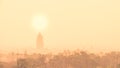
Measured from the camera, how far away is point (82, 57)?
34656 millimetres

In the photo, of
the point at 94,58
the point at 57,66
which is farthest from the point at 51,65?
the point at 94,58

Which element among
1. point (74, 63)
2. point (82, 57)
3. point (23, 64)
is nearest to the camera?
point (23, 64)

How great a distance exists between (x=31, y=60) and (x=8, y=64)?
2.19 m

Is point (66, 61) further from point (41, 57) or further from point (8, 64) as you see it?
point (8, 64)

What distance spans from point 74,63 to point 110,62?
11.6 feet

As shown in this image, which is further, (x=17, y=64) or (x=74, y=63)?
(x=74, y=63)

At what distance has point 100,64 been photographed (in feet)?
108

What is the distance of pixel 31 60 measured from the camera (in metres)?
31.8

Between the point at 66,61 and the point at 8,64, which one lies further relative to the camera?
the point at 66,61

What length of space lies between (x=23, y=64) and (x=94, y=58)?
25.7ft

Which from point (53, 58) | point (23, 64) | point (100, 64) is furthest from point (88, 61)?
point (23, 64)

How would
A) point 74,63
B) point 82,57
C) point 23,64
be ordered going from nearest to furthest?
point 23,64 → point 74,63 → point 82,57

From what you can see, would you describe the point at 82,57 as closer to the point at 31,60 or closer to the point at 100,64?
the point at 100,64

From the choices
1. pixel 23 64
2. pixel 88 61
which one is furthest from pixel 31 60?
pixel 88 61
